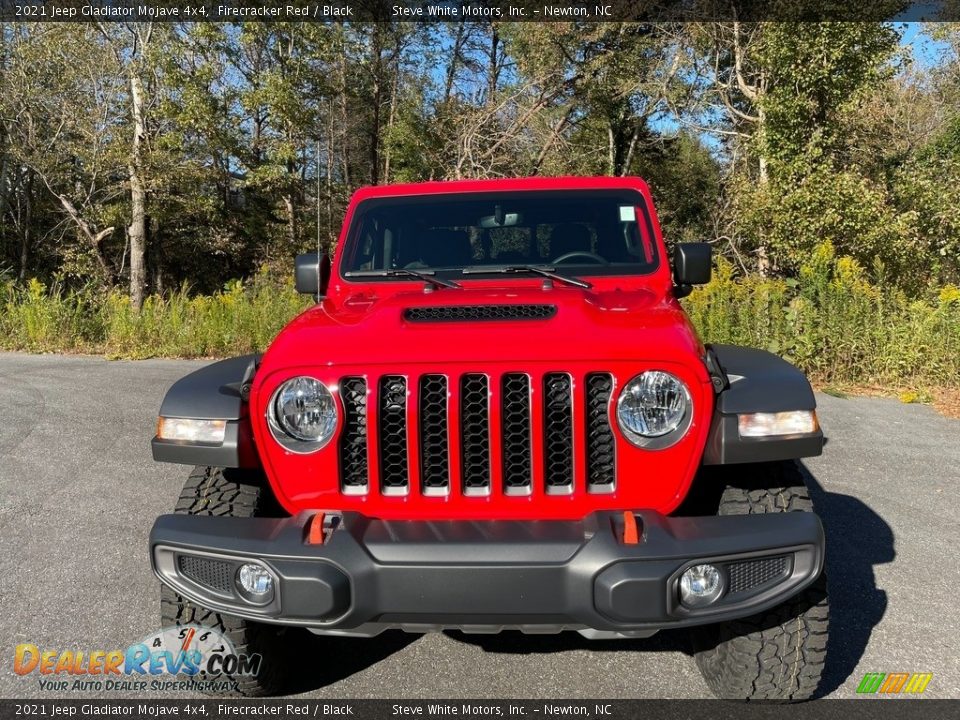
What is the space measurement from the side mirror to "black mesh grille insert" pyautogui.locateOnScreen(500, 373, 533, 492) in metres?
1.65

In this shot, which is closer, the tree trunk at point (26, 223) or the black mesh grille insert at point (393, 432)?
the black mesh grille insert at point (393, 432)

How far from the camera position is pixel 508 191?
346cm

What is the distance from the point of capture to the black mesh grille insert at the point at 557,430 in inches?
80.1

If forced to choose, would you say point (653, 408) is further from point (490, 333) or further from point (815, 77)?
point (815, 77)

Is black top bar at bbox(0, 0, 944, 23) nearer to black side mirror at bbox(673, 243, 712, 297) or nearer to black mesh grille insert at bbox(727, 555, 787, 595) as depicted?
black side mirror at bbox(673, 243, 712, 297)

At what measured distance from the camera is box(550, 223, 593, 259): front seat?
128 inches

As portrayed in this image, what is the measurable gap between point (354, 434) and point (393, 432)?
0.12m

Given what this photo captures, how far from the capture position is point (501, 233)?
132 inches

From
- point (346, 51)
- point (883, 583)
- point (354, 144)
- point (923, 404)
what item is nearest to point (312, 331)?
point (883, 583)

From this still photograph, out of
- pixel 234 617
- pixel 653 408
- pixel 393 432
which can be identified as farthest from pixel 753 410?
pixel 234 617

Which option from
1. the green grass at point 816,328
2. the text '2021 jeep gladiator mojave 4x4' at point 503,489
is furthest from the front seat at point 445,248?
the green grass at point 816,328

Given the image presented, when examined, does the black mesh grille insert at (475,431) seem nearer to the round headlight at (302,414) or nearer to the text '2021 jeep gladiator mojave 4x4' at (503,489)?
the text '2021 jeep gladiator mojave 4x4' at (503,489)

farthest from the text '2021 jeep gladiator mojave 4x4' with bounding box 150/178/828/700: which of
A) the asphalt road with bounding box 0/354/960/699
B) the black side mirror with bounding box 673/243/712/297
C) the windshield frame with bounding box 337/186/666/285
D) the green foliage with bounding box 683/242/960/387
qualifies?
the green foliage with bounding box 683/242/960/387

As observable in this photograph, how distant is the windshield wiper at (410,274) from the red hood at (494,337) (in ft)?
1.43
